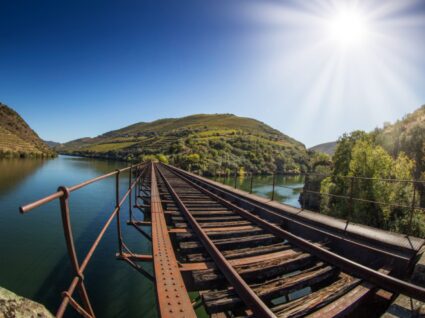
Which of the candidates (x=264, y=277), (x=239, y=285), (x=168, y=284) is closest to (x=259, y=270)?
(x=264, y=277)

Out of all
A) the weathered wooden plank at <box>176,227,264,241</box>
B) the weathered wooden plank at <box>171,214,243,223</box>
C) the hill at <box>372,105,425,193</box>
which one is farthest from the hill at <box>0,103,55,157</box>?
the hill at <box>372,105,425,193</box>

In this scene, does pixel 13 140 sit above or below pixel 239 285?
above

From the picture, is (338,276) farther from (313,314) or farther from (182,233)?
(182,233)

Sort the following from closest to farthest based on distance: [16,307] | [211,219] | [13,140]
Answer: [16,307]
[211,219]
[13,140]

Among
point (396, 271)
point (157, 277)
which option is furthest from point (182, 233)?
point (396, 271)

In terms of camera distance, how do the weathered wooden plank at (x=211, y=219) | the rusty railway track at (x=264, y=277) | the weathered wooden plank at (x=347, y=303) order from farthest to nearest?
the weathered wooden plank at (x=211, y=219) → the rusty railway track at (x=264, y=277) → the weathered wooden plank at (x=347, y=303)

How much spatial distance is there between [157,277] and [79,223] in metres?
14.9

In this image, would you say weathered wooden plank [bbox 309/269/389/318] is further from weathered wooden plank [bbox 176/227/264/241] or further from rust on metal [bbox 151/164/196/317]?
weathered wooden plank [bbox 176/227/264/241]

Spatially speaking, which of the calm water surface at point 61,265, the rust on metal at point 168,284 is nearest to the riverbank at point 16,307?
the rust on metal at point 168,284

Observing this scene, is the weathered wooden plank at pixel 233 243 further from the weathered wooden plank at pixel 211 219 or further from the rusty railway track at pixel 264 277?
the weathered wooden plank at pixel 211 219

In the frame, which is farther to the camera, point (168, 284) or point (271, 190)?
point (271, 190)

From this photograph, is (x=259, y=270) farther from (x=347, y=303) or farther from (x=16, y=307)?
(x=16, y=307)

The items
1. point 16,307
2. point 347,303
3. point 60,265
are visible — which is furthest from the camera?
point 60,265

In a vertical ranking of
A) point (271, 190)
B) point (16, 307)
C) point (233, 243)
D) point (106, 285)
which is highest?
point (233, 243)
